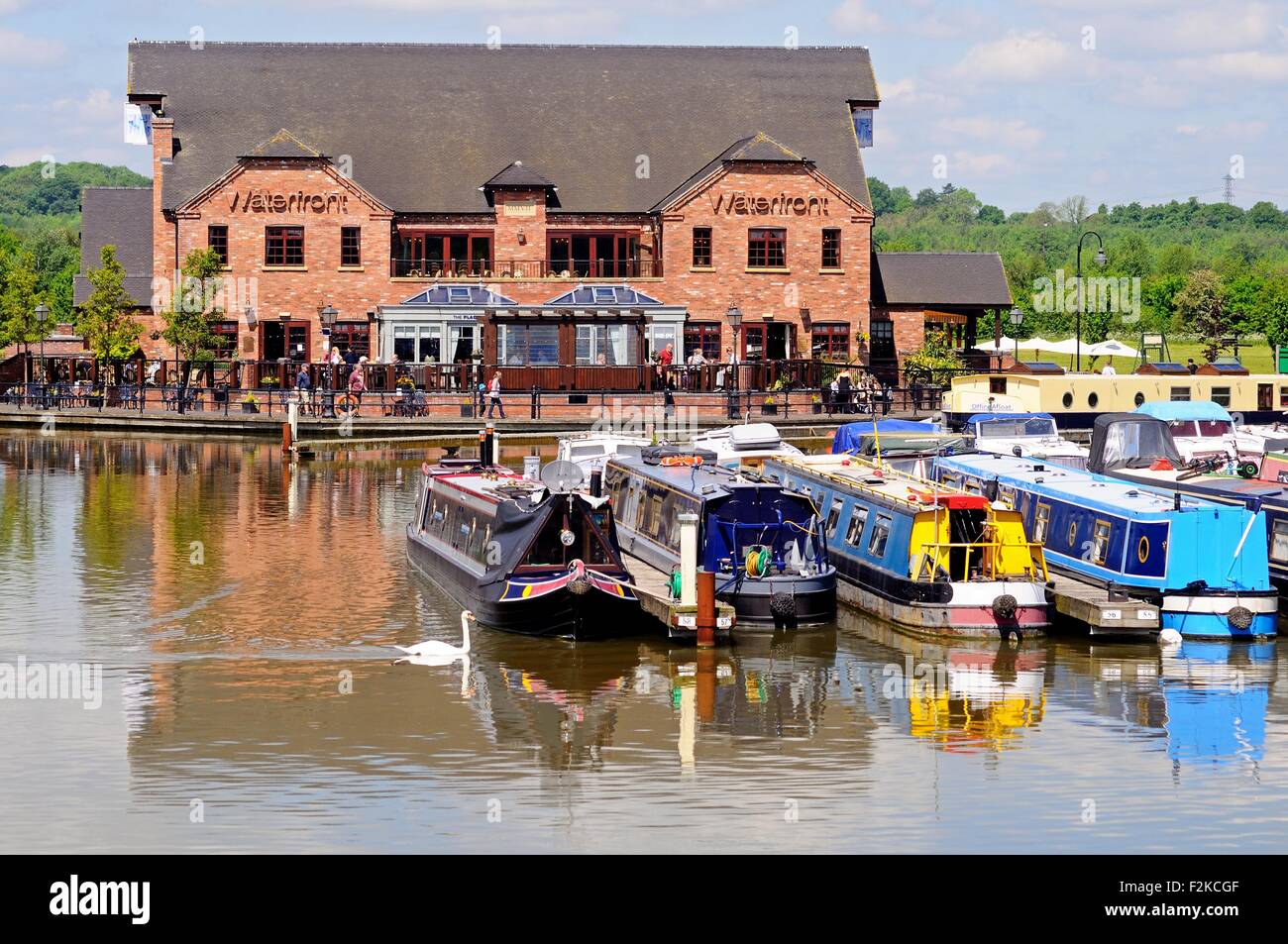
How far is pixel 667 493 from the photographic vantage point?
33.5 m

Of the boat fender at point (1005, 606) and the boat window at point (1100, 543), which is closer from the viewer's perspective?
the boat fender at point (1005, 606)

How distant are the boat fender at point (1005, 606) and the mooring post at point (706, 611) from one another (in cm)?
447

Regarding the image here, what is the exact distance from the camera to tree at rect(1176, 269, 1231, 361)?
11588 cm

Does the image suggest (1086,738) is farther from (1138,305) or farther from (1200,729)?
(1138,305)

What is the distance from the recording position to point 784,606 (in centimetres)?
2972

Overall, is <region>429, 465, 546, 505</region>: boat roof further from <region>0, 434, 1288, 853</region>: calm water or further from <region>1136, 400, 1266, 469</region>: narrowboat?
<region>1136, 400, 1266, 469</region>: narrowboat

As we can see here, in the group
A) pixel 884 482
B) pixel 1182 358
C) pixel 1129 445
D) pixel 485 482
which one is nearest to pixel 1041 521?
pixel 884 482

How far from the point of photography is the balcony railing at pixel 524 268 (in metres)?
76.1

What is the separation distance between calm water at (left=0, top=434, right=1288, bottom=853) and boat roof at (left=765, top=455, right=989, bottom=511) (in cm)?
232

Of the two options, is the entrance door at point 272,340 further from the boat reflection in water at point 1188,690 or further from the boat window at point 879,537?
the boat reflection in water at point 1188,690

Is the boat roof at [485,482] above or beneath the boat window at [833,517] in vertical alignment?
above

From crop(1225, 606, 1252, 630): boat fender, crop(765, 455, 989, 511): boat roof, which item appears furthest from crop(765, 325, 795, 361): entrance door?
crop(1225, 606, 1252, 630): boat fender

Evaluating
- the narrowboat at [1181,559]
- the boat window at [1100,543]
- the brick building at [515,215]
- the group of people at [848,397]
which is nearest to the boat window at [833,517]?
the narrowboat at [1181,559]

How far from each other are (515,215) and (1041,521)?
A: 46.1 metres
